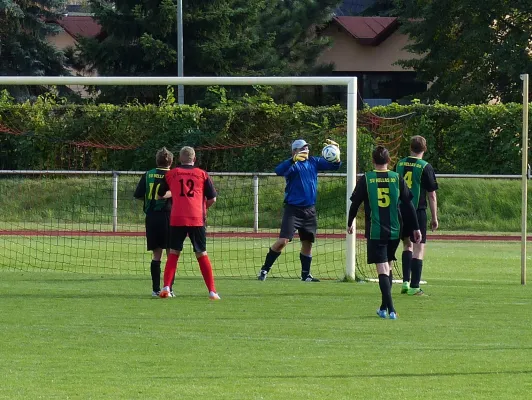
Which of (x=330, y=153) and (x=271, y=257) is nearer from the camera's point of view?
(x=330, y=153)

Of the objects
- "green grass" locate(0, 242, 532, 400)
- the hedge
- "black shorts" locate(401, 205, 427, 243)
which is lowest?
"green grass" locate(0, 242, 532, 400)

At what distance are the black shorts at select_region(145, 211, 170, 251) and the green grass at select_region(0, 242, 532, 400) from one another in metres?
0.68

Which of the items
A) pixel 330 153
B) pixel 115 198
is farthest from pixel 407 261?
pixel 115 198

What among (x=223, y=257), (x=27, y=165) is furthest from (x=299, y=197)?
(x=27, y=165)

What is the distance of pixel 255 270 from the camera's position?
1894 cm

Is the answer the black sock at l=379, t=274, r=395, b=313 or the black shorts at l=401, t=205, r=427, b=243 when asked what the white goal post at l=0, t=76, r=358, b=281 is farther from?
the black sock at l=379, t=274, r=395, b=313

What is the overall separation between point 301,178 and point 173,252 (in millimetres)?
3147

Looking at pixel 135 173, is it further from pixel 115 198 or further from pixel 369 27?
pixel 369 27

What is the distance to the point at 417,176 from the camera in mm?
13930

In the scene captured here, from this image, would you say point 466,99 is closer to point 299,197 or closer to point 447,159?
point 447,159

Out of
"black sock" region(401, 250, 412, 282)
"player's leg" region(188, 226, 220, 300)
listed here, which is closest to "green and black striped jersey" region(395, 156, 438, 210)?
"black sock" region(401, 250, 412, 282)

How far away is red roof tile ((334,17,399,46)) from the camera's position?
5528cm

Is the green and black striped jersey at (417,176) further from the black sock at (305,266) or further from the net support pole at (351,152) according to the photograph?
the black sock at (305,266)

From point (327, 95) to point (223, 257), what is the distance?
2775 centimetres
